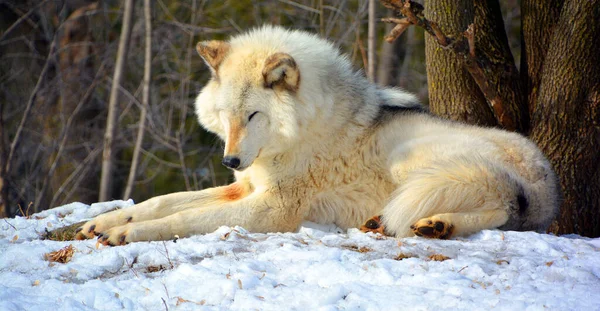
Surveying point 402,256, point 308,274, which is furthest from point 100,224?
point 402,256

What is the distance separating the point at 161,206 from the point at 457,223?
233cm

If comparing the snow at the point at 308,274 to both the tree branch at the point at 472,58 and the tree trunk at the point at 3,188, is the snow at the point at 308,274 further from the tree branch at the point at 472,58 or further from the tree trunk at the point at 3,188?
the tree trunk at the point at 3,188

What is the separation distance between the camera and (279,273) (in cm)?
354

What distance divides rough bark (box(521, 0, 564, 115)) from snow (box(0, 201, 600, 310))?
6.43 ft

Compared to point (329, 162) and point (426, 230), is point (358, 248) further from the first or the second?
point (329, 162)

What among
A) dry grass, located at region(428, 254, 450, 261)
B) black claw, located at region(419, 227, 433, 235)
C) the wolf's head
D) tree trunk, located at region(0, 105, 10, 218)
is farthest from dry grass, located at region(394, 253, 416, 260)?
tree trunk, located at region(0, 105, 10, 218)

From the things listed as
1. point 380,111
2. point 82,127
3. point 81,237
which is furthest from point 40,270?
point 82,127

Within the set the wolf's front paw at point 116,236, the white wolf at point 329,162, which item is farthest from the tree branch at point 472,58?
the wolf's front paw at point 116,236

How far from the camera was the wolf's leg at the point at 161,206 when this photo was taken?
4.77 m

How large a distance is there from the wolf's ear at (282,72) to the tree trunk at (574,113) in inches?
92.0

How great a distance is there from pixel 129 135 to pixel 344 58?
1006cm

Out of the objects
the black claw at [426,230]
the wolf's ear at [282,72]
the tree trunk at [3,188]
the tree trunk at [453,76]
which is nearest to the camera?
the black claw at [426,230]

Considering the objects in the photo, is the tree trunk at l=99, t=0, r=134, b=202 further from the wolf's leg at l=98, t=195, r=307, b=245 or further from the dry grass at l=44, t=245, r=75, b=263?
the dry grass at l=44, t=245, r=75, b=263

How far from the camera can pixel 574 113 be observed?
18.1ft
